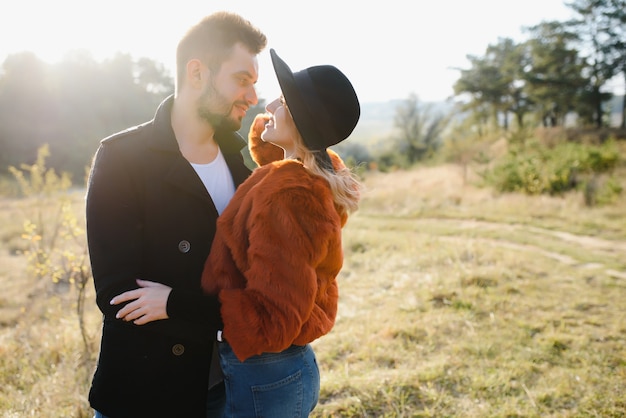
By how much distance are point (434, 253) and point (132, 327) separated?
6227 millimetres

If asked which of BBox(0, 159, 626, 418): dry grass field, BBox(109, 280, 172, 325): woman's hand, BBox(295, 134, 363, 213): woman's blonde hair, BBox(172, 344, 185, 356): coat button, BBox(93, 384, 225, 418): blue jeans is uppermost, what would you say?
BBox(295, 134, 363, 213): woman's blonde hair

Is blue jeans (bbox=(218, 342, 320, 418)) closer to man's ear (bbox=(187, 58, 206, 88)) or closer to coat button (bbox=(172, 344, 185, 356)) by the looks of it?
coat button (bbox=(172, 344, 185, 356))

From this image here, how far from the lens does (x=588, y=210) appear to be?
11.1m

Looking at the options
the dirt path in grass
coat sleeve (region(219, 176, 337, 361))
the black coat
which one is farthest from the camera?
the dirt path in grass

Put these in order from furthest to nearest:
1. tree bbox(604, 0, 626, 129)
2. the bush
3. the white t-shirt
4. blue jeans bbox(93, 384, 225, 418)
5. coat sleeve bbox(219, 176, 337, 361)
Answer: tree bbox(604, 0, 626, 129)
the bush
the white t-shirt
blue jeans bbox(93, 384, 225, 418)
coat sleeve bbox(219, 176, 337, 361)

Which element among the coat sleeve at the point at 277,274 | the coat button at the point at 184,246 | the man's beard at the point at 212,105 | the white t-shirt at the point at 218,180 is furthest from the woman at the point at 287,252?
the white t-shirt at the point at 218,180

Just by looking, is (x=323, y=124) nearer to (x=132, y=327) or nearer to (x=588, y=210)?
(x=132, y=327)

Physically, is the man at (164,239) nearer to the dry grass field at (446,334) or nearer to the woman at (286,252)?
the woman at (286,252)

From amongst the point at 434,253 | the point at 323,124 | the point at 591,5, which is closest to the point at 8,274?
the point at 434,253

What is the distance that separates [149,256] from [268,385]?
61 cm

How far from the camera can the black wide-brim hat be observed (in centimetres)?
152

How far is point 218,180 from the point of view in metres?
1.89

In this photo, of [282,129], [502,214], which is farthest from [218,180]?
[502,214]

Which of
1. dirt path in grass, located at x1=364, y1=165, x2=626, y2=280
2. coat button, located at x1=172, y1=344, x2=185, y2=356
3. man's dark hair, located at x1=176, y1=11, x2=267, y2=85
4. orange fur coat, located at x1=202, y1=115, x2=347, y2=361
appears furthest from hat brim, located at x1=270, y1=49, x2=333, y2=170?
dirt path in grass, located at x1=364, y1=165, x2=626, y2=280
